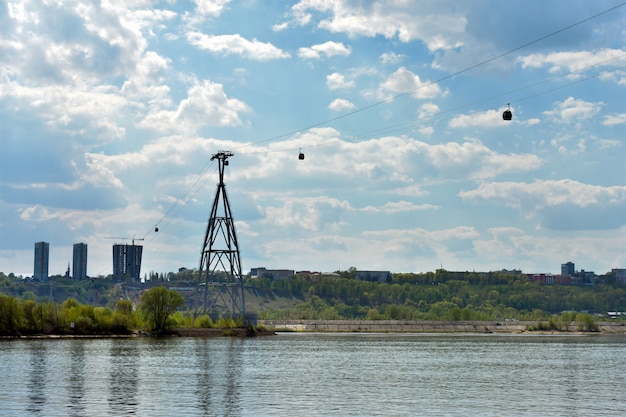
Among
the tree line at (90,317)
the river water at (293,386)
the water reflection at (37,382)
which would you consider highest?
the tree line at (90,317)

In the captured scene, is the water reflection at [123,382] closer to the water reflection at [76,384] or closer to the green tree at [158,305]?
the water reflection at [76,384]

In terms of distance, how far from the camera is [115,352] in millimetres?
99750

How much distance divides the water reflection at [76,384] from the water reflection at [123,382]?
1.73m

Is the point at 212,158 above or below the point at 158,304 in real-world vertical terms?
above

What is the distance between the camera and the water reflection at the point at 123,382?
47938 millimetres

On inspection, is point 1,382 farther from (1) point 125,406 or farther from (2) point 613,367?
(2) point 613,367

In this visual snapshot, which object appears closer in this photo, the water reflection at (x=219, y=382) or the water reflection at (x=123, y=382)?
the water reflection at (x=123, y=382)

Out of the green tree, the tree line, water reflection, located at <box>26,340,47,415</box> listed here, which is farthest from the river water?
the green tree

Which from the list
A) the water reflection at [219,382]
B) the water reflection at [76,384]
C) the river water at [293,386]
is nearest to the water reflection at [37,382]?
the river water at [293,386]

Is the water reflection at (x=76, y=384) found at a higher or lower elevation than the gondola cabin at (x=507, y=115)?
lower

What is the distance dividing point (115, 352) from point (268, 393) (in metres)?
47.8

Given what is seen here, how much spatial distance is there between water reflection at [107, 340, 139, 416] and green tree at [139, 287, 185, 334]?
4026 centimetres

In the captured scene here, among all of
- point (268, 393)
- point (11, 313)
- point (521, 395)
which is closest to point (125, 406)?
point (268, 393)

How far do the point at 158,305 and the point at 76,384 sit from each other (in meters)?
82.9
